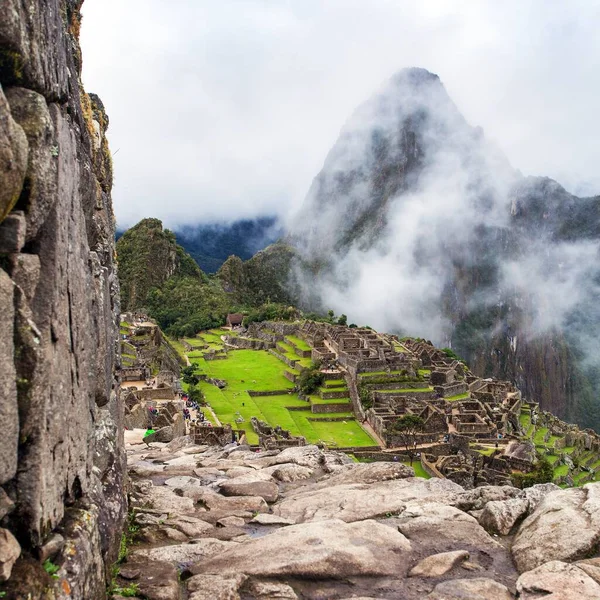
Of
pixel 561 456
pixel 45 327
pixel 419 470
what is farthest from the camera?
pixel 561 456

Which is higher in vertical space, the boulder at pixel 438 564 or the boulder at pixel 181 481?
the boulder at pixel 438 564

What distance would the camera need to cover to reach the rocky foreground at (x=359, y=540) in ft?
17.8

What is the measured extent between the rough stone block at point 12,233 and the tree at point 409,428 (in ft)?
88.5

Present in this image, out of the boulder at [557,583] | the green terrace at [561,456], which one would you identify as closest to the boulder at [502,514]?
the boulder at [557,583]

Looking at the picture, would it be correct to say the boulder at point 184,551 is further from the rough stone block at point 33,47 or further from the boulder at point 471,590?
the rough stone block at point 33,47

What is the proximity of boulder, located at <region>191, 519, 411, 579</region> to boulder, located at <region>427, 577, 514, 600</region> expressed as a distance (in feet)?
1.56

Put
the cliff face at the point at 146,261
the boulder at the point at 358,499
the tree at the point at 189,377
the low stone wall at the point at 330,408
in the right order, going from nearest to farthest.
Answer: the boulder at the point at 358,499 → the low stone wall at the point at 330,408 → the tree at the point at 189,377 → the cliff face at the point at 146,261

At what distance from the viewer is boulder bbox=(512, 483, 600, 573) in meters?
6.00

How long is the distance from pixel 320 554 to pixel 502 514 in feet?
8.38

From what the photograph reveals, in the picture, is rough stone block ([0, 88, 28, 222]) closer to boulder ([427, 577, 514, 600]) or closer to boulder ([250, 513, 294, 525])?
boulder ([427, 577, 514, 600])

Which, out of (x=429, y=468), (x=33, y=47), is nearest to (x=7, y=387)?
(x=33, y=47)

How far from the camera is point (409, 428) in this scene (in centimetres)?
2955

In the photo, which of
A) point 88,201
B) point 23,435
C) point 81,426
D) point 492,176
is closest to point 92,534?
point 81,426

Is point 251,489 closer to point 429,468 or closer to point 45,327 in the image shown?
point 45,327
